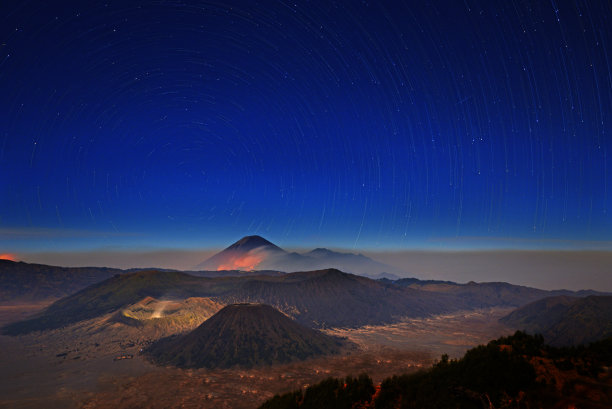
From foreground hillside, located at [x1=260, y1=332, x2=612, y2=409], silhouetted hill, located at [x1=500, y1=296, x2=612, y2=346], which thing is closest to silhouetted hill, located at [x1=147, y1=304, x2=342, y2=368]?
foreground hillside, located at [x1=260, y1=332, x2=612, y2=409]

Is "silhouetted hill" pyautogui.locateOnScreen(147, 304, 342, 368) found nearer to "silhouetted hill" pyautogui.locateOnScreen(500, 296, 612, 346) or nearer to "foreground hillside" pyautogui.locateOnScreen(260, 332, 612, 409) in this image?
"foreground hillside" pyautogui.locateOnScreen(260, 332, 612, 409)

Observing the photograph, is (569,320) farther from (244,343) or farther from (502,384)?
(502,384)

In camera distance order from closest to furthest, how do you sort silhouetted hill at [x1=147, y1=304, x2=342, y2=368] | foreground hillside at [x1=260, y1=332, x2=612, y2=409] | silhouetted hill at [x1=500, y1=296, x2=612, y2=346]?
1. foreground hillside at [x1=260, y1=332, x2=612, y2=409]
2. silhouetted hill at [x1=147, y1=304, x2=342, y2=368]
3. silhouetted hill at [x1=500, y1=296, x2=612, y2=346]

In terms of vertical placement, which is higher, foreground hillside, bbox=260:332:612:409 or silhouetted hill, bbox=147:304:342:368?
foreground hillside, bbox=260:332:612:409

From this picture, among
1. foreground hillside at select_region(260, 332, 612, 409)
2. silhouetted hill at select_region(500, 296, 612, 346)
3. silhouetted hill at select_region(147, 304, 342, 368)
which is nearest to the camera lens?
foreground hillside at select_region(260, 332, 612, 409)

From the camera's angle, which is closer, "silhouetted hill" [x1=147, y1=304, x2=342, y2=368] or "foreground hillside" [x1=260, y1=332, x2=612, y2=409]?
"foreground hillside" [x1=260, y1=332, x2=612, y2=409]

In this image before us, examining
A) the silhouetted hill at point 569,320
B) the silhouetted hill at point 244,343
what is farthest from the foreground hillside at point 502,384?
the silhouetted hill at point 569,320

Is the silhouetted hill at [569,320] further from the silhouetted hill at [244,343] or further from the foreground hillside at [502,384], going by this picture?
the foreground hillside at [502,384]

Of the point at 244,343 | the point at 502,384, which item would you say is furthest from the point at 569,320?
the point at 502,384
